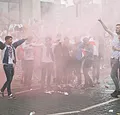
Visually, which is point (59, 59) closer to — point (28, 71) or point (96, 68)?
point (28, 71)

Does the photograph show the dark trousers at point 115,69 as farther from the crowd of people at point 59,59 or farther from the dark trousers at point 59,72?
the dark trousers at point 59,72

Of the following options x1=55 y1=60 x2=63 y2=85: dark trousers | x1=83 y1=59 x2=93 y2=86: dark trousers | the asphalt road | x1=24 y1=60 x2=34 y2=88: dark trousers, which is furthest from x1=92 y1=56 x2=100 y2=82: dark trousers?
x1=24 y1=60 x2=34 y2=88: dark trousers

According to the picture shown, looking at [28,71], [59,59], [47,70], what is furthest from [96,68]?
[28,71]

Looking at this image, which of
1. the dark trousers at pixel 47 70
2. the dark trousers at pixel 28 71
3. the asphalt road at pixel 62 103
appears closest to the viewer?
the asphalt road at pixel 62 103

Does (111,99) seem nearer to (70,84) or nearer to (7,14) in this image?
(70,84)

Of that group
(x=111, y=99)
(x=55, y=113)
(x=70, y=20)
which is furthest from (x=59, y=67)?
(x=55, y=113)

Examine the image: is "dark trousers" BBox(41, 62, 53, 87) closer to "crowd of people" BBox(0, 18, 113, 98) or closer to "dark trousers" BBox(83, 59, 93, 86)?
"crowd of people" BBox(0, 18, 113, 98)

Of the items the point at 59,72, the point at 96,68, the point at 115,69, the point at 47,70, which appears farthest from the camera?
the point at 96,68

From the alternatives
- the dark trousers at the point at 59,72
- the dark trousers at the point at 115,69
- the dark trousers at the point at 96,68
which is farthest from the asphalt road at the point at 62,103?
the dark trousers at the point at 96,68

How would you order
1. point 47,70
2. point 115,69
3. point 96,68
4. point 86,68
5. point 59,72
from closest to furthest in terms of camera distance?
point 115,69
point 47,70
point 86,68
point 59,72
point 96,68

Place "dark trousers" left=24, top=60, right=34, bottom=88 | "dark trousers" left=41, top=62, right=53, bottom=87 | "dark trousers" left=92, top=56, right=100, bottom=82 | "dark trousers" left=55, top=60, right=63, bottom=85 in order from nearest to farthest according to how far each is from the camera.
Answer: "dark trousers" left=41, top=62, right=53, bottom=87, "dark trousers" left=24, top=60, right=34, bottom=88, "dark trousers" left=55, top=60, right=63, bottom=85, "dark trousers" left=92, top=56, right=100, bottom=82

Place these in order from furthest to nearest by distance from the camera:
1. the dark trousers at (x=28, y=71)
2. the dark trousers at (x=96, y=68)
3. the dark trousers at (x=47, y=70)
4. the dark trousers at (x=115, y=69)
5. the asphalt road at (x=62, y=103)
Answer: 1. the dark trousers at (x=96, y=68)
2. the dark trousers at (x=28, y=71)
3. the dark trousers at (x=47, y=70)
4. the dark trousers at (x=115, y=69)
5. the asphalt road at (x=62, y=103)

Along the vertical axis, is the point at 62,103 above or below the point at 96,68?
below

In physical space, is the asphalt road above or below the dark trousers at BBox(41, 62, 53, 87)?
below
